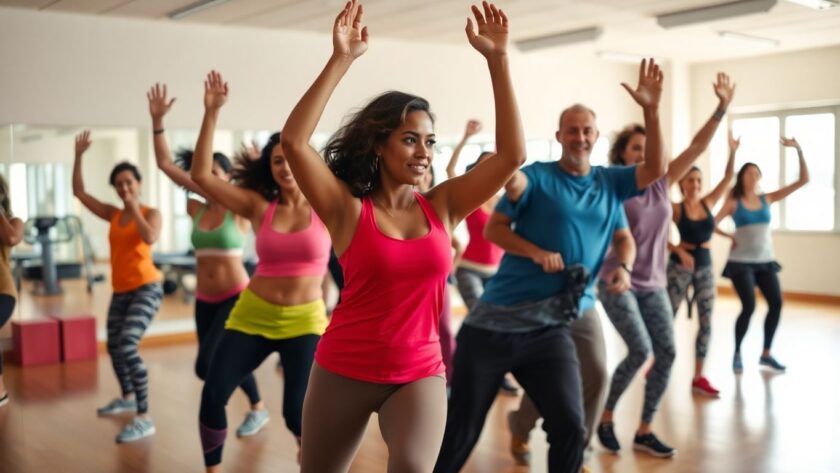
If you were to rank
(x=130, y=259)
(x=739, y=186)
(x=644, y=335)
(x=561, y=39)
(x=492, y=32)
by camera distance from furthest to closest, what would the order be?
(x=561, y=39), (x=739, y=186), (x=130, y=259), (x=644, y=335), (x=492, y=32)

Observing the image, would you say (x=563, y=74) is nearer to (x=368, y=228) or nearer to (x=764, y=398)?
(x=764, y=398)

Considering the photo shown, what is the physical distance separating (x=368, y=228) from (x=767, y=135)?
9.29 meters

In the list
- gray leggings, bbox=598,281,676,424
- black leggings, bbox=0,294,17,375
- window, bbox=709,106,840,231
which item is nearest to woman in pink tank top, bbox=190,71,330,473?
black leggings, bbox=0,294,17,375

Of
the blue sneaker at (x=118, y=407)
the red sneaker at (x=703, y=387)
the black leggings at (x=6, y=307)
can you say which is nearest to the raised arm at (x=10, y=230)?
the black leggings at (x=6, y=307)

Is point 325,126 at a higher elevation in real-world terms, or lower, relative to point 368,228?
higher

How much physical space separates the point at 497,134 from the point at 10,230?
2.28m

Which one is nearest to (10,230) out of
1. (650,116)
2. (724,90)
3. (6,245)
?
(6,245)

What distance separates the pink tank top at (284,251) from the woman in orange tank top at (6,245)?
999mm

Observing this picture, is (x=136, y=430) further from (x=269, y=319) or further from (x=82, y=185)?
(x=269, y=319)

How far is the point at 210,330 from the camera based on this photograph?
4453 millimetres

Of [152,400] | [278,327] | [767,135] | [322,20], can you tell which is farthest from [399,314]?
[767,135]

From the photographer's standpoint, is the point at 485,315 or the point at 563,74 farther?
the point at 563,74

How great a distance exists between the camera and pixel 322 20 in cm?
761

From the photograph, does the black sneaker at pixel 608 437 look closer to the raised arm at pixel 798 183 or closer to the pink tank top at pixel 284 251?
the pink tank top at pixel 284 251
